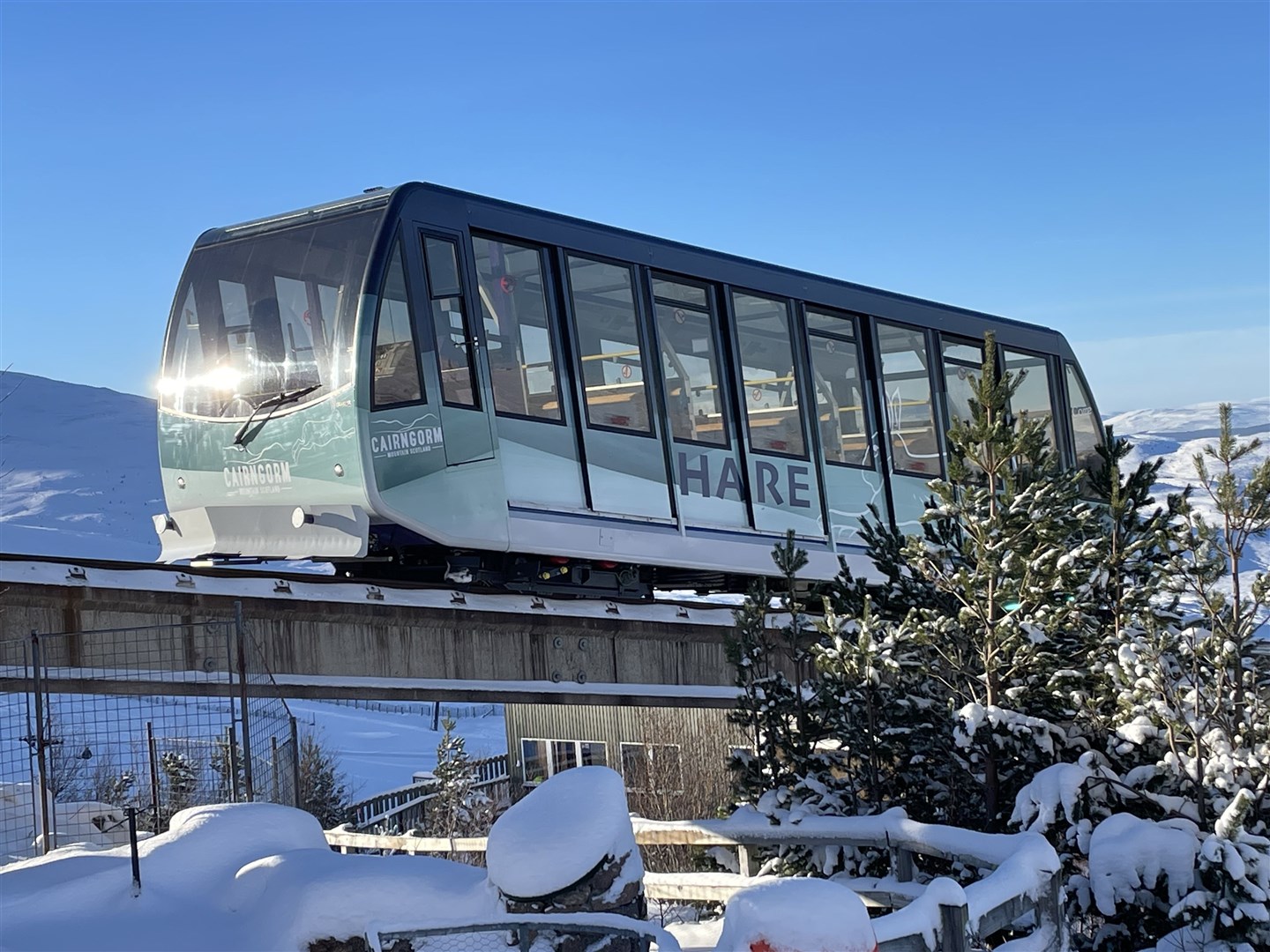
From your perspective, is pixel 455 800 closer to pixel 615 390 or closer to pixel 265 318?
pixel 615 390

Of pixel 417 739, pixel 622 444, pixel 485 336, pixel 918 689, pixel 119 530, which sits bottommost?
pixel 417 739

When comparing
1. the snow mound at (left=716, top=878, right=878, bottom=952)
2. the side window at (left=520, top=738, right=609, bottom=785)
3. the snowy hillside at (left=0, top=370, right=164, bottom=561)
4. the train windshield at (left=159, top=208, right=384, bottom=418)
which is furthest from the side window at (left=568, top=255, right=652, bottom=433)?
the snowy hillside at (left=0, top=370, right=164, bottom=561)

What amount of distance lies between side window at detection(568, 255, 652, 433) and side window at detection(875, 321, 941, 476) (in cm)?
326

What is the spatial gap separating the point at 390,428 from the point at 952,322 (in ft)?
22.8

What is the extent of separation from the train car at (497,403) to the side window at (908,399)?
68 cm

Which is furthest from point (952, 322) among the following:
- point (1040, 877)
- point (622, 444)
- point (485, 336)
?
point (1040, 877)

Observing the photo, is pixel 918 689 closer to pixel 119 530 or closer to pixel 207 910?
pixel 207 910

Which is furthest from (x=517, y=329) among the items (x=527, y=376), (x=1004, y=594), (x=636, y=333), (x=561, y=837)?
(x=561, y=837)

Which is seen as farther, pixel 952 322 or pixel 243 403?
pixel 952 322

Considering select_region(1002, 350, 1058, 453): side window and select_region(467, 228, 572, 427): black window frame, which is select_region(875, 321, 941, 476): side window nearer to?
select_region(1002, 350, 1058, 453): side window

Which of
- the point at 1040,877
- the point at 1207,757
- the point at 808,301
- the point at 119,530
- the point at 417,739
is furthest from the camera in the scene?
the point at 119,530

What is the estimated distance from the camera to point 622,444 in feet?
37.3

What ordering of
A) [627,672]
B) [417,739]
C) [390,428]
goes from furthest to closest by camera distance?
[417,739]
[627,672]
[390,428]

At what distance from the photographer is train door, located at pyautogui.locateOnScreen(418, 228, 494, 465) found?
10188mm
